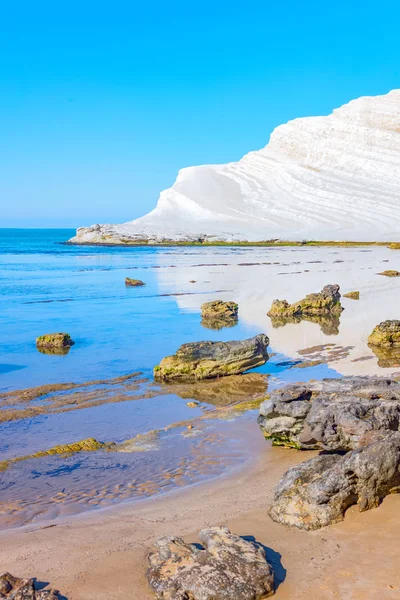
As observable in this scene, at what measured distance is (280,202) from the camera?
68062 millimetres

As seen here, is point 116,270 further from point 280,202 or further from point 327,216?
point 280,202

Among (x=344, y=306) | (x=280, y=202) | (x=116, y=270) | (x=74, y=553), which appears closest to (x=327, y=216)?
(x=280, y=202)

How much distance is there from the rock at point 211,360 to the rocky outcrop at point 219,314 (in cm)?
504

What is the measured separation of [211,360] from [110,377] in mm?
1665

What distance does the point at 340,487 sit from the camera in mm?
4605

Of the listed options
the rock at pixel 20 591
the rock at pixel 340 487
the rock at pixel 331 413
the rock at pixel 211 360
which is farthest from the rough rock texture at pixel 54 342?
the rock at pixel 20 591

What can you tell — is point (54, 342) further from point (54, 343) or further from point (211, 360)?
point (211, 360)

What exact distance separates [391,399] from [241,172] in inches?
2986

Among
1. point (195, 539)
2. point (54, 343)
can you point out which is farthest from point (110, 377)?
point (195, 539)

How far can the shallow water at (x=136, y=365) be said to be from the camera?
230 inches

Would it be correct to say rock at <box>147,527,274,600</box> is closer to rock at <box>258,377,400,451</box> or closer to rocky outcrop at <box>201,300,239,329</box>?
rock at <box>258,377,400,451</box>

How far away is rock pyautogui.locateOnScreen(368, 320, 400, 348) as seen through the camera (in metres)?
11.9

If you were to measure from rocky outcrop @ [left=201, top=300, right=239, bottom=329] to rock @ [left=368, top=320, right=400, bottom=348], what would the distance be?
13.5 ft

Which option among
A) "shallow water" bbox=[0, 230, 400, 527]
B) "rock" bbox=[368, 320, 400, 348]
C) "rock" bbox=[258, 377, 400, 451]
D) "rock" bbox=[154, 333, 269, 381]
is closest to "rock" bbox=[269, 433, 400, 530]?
"rock" bbox=[258, 377, 400, 451]
